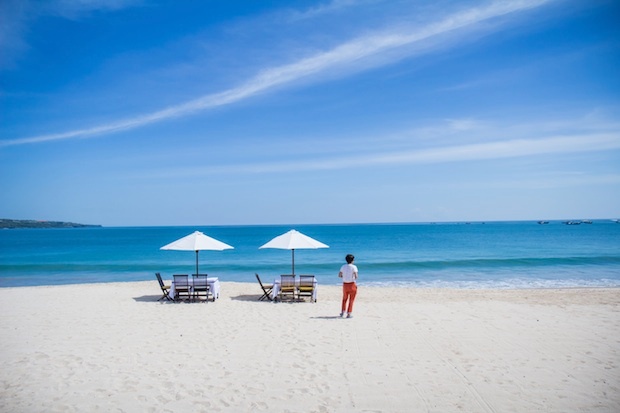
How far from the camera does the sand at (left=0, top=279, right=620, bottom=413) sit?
17.0 feet

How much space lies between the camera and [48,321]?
970cm

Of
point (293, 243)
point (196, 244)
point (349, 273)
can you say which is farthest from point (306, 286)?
point (196, 244)

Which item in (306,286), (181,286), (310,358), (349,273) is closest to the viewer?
(310,358)

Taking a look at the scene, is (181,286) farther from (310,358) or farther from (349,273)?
(310,358)

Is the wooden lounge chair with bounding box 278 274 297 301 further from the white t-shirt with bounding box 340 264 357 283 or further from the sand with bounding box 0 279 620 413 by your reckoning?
the white t-shirt with bounding box 340 264 357 283

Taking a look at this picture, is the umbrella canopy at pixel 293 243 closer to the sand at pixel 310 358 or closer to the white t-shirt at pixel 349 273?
the sand at pixel 310 358

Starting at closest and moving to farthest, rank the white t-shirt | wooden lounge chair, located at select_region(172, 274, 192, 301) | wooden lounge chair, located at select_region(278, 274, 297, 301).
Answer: the white t-shirt, wooden lounge chair, located at select_region(172, 274, 192, 301), wooden lounge chair, located at select_region(278, 274, 297, 301)

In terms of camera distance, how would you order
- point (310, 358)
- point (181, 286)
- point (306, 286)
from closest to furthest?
point (310, 358), point (181, 286), point (306, 286)

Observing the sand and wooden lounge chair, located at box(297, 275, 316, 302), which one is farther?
wooden lounge chair, located at box(297, 275, 316, 302)

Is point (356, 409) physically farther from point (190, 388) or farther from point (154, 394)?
point (154, 394)

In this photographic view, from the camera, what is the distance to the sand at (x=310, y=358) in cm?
518

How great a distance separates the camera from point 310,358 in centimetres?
683

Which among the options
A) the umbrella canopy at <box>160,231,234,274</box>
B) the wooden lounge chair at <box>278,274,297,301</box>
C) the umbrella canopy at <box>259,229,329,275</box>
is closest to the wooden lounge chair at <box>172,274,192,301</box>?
the umbrella canopy at <box>160,231,234,274</box>

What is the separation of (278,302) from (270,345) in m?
4.87
